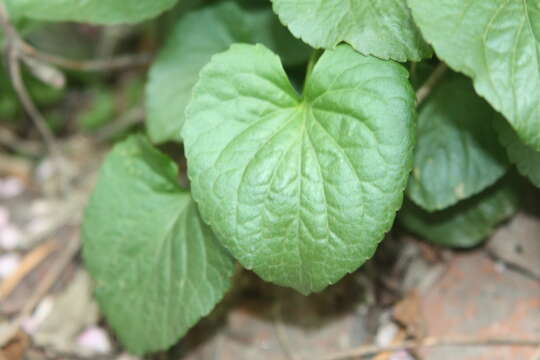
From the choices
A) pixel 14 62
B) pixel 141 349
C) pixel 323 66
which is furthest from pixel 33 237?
pixel 323 66

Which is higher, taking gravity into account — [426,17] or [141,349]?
[426,17]

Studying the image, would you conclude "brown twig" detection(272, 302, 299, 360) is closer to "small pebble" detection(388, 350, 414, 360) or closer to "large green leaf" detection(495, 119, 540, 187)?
"small pebble" detection(388, 350, 414, 360)

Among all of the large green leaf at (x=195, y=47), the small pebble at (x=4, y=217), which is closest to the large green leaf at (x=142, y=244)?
the large green leaf at (x=195, y=47)

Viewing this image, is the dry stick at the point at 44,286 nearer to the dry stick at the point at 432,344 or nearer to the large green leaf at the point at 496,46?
the dry stick at the point at 432,344

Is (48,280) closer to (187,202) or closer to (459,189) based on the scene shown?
(187,202)

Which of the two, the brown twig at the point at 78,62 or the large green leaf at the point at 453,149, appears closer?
the large green leaf at the point at 453,149

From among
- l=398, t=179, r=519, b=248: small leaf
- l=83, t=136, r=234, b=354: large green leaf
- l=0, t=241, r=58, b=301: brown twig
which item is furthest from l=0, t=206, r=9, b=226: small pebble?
l=398, t=179, r=519, b=248: small leaf
